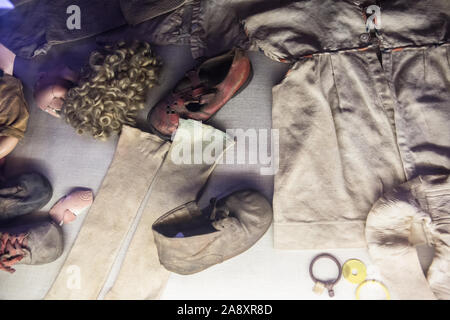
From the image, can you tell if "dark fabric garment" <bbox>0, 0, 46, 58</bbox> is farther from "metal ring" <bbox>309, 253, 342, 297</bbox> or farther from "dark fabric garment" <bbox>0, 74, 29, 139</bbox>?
"metal ring" <bbox>309, 253, 342, 297</bbox>

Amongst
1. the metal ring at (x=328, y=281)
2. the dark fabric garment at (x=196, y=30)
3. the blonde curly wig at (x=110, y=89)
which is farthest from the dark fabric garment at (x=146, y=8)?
the metal ring at (x=328, y=281)

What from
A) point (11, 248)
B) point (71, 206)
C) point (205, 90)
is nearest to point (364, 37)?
point (205, 90)

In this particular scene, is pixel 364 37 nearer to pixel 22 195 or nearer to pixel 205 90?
pixel 205 90

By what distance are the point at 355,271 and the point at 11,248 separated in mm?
1538

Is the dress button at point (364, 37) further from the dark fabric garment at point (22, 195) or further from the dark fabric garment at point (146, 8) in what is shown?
the dark fabric garment at point (22, 195)

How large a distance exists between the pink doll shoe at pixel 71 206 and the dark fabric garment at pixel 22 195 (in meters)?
0.08

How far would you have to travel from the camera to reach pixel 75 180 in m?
1.70

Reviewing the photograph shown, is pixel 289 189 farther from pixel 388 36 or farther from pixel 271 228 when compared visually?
pixel 388 36

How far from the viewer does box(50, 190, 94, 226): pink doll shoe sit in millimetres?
1637

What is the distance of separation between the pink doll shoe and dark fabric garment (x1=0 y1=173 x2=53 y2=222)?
0.08m

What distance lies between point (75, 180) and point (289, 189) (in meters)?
Result: 1.04

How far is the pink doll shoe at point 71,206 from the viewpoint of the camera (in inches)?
64.4

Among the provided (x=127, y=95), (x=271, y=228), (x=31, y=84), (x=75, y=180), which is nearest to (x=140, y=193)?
(x=75, y=180)

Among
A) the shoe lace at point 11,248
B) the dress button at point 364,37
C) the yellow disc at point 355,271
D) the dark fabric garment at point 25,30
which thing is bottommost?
the yellow disc at point 355,271
